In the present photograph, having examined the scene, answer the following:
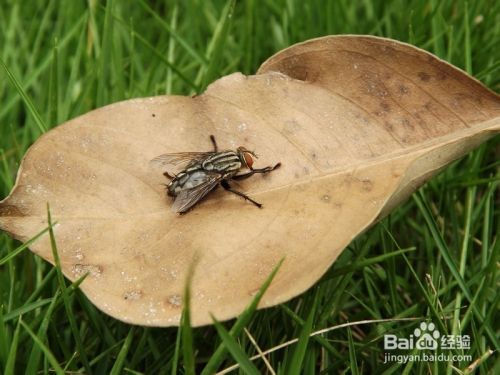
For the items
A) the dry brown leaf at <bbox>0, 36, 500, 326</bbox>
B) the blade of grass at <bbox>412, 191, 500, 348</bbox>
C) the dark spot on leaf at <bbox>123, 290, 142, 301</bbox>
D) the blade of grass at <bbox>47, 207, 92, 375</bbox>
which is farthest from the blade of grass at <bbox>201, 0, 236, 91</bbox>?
the dark spot on leaf at <bbox>123, 290, 142, 301</bbox>

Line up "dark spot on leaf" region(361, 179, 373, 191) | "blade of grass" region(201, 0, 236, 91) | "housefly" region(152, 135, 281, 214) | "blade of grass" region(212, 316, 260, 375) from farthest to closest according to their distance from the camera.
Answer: "blade of grass" region(201, 0, 236, 91)
"housefly" region(152, 135, 281, 214)
"dark spot on leaf" region(361, 179, 373, 191)
"blade of grass" region(212, 316, 260, 375)

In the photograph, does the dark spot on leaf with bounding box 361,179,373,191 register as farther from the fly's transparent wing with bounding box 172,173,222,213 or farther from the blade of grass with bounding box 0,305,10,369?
the blade of grass with bounding box 0,305,10,369

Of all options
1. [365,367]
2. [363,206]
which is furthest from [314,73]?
[365,367]

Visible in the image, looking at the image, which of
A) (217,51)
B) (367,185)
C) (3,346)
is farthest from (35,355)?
(217,51)

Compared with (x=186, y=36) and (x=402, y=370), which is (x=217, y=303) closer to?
(x=402, y=370)

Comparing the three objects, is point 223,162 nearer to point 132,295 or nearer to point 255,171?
point 255,171
